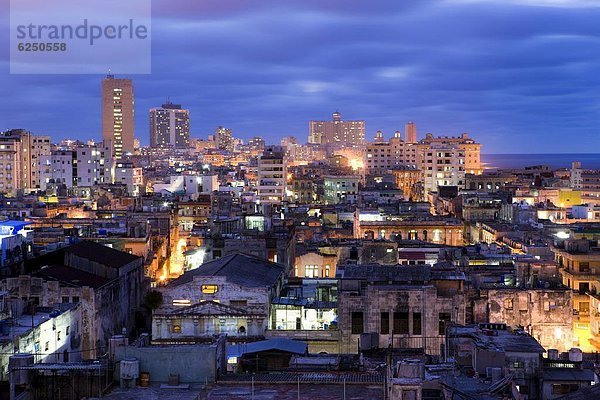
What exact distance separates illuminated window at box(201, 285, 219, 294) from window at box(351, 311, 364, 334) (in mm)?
7641

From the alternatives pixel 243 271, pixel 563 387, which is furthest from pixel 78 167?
pixel 563 387

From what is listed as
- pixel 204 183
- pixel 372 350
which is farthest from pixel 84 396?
pixel 204 183

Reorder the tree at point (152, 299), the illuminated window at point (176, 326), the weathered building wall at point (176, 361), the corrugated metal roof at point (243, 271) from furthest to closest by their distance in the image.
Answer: the tree at point (152, 299)
the corrugated metal roof at point (243, 271)
the illuminated window at point (176, 326)
the weathered building wall at point (176, 361)

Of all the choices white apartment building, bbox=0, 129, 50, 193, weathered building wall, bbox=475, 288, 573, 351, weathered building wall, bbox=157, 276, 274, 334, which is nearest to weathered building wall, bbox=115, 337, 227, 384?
weathered building wall, bbox=157, 276, 274, 334

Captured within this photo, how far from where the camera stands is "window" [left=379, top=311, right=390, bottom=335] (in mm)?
41750

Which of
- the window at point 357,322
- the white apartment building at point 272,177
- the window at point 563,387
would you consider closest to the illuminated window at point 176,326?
the window at point 357,322

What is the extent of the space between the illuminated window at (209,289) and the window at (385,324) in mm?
8814

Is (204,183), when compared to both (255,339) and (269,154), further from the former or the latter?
(255,339)

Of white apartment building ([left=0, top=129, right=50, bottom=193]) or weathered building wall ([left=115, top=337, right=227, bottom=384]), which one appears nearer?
weathered building wall ([left=115, top=337, right=227, bottom=384])

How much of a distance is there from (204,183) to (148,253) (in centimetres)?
9421

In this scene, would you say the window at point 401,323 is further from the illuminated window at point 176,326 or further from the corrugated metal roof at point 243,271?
the illuminated window at point 176,326

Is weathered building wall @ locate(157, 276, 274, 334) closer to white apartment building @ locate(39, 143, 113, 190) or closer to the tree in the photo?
the tree

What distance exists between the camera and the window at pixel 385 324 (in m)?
41.8

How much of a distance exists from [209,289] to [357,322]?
27.0 feet
